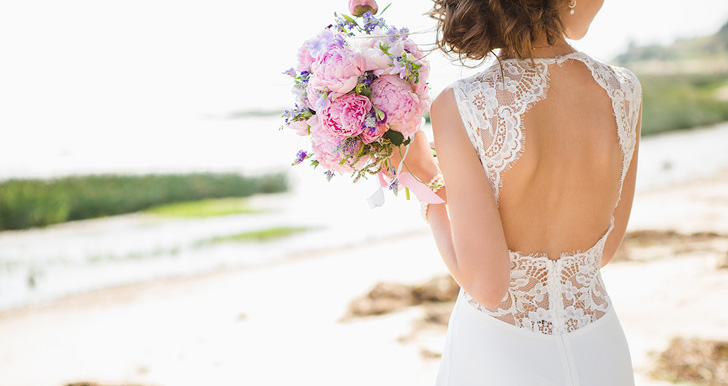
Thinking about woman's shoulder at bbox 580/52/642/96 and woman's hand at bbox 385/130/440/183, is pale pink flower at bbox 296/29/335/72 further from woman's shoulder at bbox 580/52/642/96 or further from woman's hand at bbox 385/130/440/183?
woman's shoulder at bbox 580/52/642/96

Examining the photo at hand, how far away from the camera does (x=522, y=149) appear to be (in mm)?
1560

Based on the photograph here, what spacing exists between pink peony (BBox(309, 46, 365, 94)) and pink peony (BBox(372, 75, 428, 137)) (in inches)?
3.2

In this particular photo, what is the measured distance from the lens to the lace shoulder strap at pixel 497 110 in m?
1.55

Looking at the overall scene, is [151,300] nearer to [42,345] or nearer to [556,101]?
[42,345]

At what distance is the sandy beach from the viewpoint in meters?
5.50

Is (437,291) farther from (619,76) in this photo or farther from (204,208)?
(204,208)

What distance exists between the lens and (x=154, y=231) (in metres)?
15.1

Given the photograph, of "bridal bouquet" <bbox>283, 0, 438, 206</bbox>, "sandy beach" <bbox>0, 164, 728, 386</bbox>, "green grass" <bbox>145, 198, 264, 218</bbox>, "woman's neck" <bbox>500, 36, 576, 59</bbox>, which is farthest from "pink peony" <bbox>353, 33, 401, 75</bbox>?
"green grass" <bbox>145, 198, 264, 218</bbox>

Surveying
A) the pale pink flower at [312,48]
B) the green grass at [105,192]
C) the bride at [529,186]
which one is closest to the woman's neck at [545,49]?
the bride at [529,186]

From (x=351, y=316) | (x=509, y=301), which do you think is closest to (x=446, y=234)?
(x=509, y=301)

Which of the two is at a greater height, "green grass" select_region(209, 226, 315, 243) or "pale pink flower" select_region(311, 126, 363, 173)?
"pale pink flower" select_region(311, 126, 363, 173)

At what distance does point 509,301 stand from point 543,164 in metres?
0.45

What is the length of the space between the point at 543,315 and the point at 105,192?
18.4m

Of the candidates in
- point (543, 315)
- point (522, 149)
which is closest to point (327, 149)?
point (522, 149)
